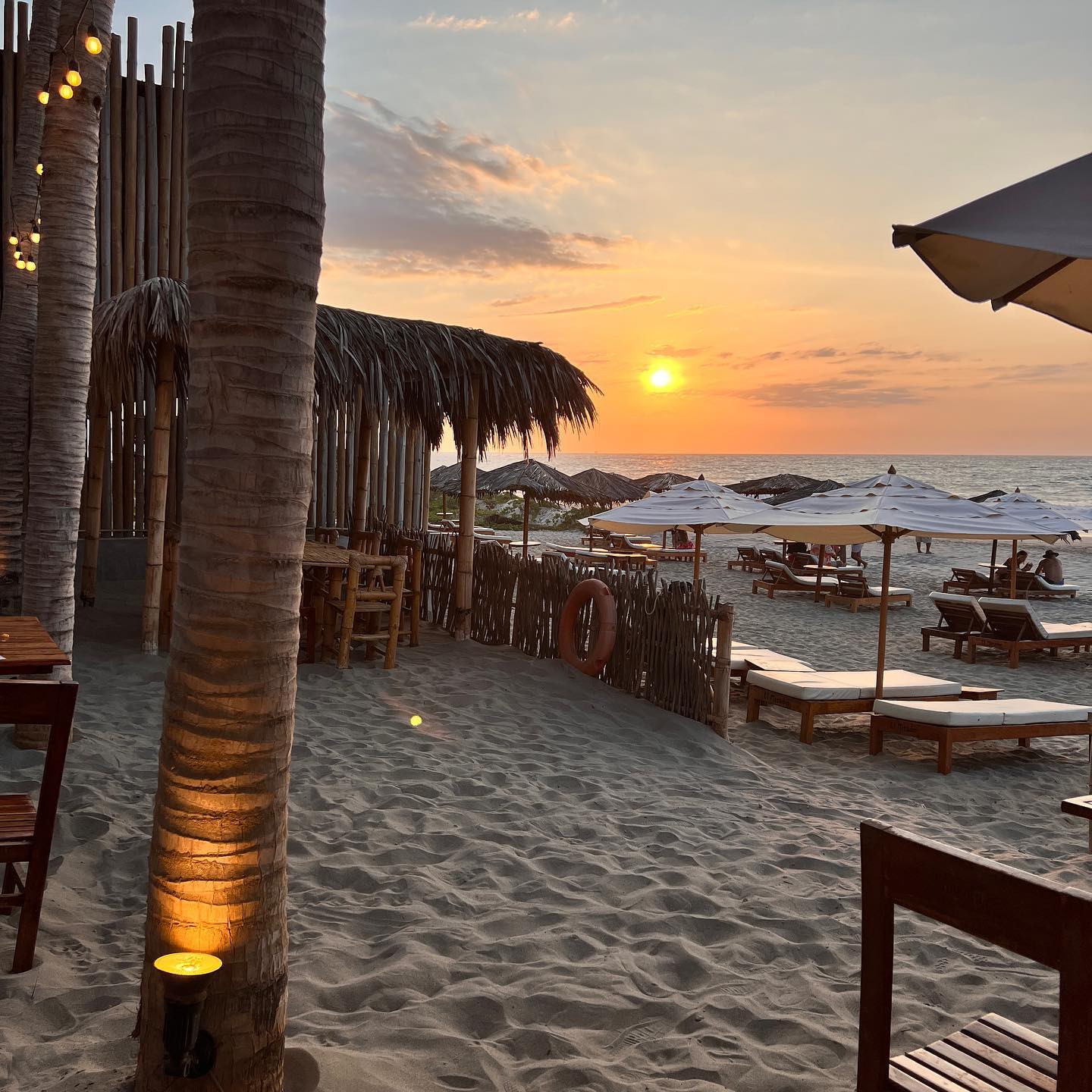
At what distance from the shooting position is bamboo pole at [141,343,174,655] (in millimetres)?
7176

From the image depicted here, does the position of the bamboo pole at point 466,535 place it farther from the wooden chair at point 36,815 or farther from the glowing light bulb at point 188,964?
the glowing light bulb at point 188,964

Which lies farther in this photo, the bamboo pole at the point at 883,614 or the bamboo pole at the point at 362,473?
the bamboo pole at the point at 362,473

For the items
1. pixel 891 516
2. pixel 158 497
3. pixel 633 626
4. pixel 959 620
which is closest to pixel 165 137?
pixel 158 497

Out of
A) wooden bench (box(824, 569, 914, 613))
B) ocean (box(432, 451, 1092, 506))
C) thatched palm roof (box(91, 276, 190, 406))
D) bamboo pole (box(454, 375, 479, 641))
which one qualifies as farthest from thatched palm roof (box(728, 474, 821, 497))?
ocean (box(432, 451, 1092, 506))

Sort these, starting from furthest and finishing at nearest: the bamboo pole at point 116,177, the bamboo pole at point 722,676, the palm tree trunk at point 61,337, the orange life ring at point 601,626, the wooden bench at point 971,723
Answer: the bamboo pole at point 116,177, the orange life ring at point 601,626, the bamboo pole at point 722,676, the wooden bench at point 971,723, the palm tree trunk at point 61,337

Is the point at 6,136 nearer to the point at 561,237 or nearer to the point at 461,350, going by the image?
the point at 461,350

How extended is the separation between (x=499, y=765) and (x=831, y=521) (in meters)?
3.51

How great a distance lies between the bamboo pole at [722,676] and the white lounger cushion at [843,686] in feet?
3.15

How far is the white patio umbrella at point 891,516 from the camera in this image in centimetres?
673

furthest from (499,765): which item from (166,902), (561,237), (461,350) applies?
(561,237)

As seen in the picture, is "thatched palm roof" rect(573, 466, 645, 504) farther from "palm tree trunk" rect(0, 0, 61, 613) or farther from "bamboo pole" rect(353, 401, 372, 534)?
"palm tree trunk" rect(0, 0, 61, 613)

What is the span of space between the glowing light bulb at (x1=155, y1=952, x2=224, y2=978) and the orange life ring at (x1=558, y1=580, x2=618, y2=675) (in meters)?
5.43

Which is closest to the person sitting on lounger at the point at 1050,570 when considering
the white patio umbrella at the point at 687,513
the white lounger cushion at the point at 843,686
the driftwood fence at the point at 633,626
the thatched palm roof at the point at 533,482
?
the thatched palm roof at the point at 533,482

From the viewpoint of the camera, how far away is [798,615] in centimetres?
1465
